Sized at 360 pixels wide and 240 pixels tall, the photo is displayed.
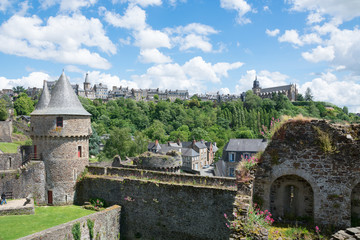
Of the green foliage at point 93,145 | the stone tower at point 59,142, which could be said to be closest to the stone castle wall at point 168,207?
the stone tower at point 59,142

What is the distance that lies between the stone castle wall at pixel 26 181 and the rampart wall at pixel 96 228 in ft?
22.5

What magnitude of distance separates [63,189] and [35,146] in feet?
13.3

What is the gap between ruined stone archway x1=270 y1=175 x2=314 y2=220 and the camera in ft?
35.3

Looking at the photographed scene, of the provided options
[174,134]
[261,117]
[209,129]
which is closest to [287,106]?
[261,117]

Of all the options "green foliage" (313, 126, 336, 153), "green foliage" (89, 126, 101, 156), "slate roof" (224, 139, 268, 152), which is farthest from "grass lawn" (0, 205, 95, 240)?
"green foliage" (89, 126, 101, 156)

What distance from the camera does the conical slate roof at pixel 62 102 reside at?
67.3 feet

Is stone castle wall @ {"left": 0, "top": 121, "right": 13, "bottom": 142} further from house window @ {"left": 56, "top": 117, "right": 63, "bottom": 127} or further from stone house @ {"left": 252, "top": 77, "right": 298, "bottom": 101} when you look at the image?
stone house @ {"left": 252, "top": 77, "right": 298, "bottom": 101}

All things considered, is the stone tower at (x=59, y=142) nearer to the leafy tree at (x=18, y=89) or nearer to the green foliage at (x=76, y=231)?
the green foliage at (x=76, y=231)

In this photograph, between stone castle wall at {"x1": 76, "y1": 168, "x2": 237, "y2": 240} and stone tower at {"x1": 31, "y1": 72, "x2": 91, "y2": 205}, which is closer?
stone castle wall at {"x1": 76, "y1": 168, "x2": 237, "y2": 240}

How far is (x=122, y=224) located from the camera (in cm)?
1811

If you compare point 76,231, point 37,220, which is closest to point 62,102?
point 37,220

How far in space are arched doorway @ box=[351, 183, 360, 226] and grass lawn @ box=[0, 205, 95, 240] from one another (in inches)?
619

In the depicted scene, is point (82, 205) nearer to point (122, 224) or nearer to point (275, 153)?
point (122, 224)

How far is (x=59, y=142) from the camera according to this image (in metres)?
20.5
